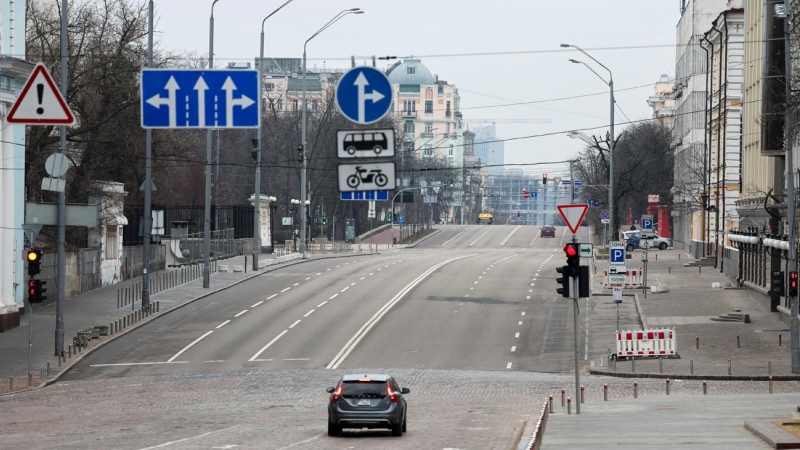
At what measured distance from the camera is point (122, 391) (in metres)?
33.9

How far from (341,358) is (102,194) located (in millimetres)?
22351

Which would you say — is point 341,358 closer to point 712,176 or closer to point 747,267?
point 747,267

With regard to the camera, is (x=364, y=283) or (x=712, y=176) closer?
(x=364, y=283)

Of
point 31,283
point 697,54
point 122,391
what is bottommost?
point 122,391

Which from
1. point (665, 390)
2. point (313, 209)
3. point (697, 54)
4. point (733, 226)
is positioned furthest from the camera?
point (313, 209)

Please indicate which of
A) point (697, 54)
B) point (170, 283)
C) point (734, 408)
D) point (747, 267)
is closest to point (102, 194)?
point (170, 283)

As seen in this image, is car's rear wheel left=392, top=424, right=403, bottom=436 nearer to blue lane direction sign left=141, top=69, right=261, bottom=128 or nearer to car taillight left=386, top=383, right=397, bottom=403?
car taillight left=386, top=383, right=397, bottom=403

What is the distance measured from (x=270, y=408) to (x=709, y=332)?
21.0 metres

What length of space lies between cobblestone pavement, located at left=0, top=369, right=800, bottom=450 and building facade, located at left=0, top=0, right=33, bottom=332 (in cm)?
1081

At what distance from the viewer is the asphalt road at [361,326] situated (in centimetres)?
3997

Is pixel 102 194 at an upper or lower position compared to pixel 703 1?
lower

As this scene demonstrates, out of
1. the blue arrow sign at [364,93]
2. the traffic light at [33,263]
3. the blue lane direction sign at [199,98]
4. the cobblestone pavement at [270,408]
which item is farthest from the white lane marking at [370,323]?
the blue arrow sign at [364,93]

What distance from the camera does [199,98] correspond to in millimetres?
18828

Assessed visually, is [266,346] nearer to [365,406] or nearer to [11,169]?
[11,169]
